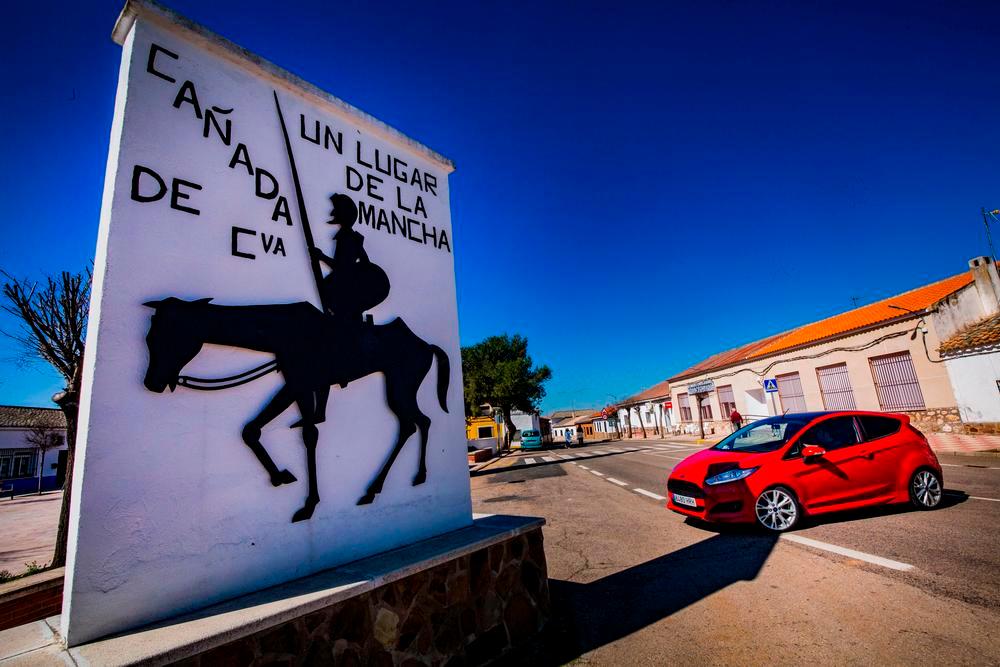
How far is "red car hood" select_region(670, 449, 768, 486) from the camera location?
591 cm

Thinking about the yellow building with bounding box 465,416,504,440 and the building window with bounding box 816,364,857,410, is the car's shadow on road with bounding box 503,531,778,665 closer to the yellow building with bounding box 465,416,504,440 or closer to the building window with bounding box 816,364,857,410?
the building window with bounding box 816,364,857,410

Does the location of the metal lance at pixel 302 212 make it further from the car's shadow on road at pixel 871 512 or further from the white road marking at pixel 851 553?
the car's shadow on road at pixel 871 512

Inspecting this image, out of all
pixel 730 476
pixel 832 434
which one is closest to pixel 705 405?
pixel 832 434

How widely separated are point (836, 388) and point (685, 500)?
19.0 m

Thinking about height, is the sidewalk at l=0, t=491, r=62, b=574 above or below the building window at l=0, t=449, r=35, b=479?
below

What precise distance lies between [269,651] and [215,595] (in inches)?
21.3

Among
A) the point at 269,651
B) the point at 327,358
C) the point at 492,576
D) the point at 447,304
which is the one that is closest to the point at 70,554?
the point at 269,651

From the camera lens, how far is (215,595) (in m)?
2.53

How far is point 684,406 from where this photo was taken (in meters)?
32.8

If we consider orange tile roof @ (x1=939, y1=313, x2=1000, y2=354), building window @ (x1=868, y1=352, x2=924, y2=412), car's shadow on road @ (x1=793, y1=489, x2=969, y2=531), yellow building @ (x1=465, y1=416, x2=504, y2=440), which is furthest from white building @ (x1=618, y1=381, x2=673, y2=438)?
car's shadow on road @ (x1=793, y1=489, x2=969, y2=531)

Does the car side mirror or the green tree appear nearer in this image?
the car side mirror

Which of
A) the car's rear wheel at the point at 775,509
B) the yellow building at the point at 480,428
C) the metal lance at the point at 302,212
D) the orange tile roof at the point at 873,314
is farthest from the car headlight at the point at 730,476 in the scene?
the yellow building at the point at 480,428

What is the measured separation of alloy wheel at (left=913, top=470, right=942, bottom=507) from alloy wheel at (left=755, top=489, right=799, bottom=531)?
2048mm

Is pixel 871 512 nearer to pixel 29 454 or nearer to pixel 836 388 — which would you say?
pixel 836 388
